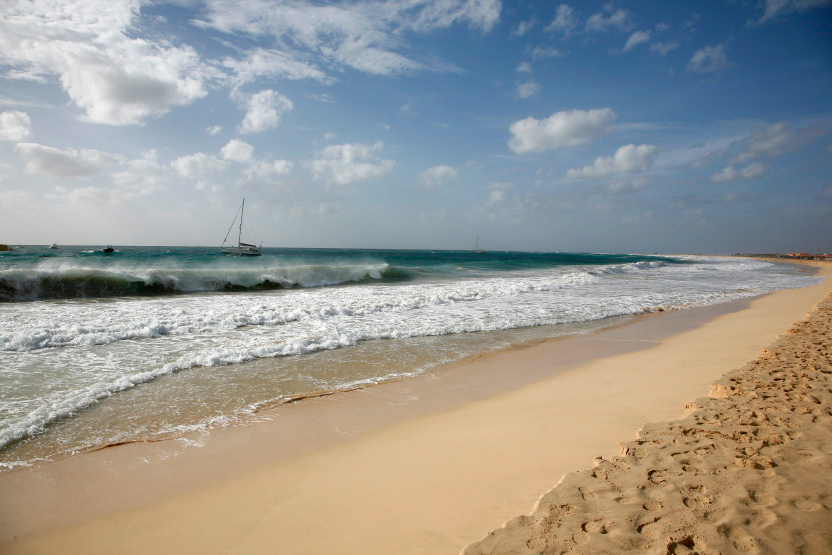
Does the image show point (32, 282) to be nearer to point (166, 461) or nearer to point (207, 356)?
point (207, 356)

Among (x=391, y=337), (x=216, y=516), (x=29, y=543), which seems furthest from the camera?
(x=391, y=337)

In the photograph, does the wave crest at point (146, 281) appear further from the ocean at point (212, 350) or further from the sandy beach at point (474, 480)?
the sandy beach at point (474, 480)

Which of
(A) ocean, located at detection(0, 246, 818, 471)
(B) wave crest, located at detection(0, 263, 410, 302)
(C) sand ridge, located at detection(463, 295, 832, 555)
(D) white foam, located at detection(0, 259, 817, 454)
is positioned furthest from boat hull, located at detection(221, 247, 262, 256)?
(C) sand ridge, located at detection(463, 295, 832, 555)

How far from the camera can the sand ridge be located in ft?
7.44

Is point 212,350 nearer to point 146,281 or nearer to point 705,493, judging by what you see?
point 705,493

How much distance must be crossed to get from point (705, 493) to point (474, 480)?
5.21ft

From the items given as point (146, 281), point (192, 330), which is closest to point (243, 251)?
point (146, 281)

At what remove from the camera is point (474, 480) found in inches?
128

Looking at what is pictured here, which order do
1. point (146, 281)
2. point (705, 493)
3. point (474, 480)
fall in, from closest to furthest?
point (705, 493)
point (474, 480)
point (146, 281)

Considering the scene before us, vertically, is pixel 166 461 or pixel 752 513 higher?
pixel 752 513

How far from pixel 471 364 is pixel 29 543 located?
5619 millimetres

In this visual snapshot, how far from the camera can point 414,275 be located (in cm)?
3023

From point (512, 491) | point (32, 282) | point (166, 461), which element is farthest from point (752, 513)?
point (32, 282)

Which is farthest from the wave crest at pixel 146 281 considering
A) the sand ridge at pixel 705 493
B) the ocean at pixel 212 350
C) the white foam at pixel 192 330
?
the sand ridge at pixel 705 493
